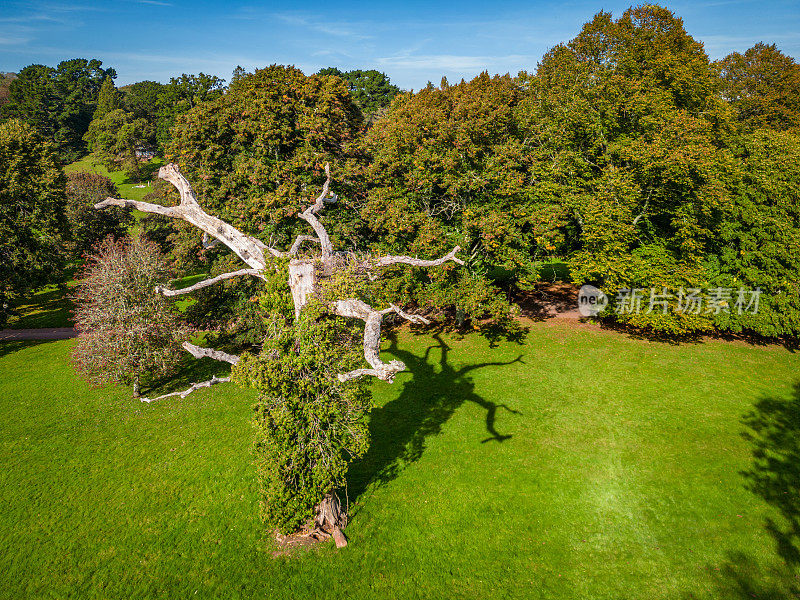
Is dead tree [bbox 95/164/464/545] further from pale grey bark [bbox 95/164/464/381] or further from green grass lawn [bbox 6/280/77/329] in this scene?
green grass lawn [bbox 6/280/77/329]

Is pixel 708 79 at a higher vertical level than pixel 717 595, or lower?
higher

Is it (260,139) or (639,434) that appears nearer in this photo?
(639,434)

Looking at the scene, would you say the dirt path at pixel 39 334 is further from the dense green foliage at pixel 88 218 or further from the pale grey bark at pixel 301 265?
the pale grey bark at pixel 301 265

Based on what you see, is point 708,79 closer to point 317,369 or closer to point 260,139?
point 260,139

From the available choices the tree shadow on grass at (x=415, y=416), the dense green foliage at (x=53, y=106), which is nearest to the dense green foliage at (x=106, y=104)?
the dense green foliage at (x=53, y=106)

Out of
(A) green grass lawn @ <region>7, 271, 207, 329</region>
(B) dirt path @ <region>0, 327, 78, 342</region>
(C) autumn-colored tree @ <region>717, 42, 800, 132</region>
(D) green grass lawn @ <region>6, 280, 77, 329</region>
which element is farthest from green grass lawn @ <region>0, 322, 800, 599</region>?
(C) autumn-colored tree @ <region>717, 42, 800, 132</region>

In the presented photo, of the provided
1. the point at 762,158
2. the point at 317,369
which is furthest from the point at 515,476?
the point at 762,158
